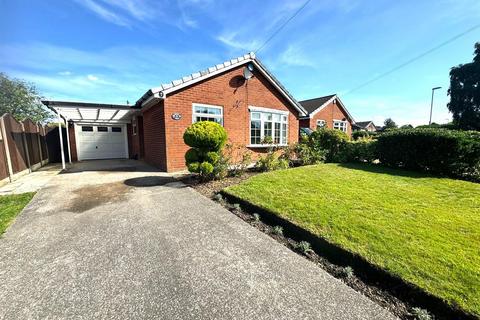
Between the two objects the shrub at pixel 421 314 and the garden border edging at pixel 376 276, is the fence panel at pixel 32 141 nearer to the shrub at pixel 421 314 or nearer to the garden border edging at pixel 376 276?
the garden border edging at pixel 376 276

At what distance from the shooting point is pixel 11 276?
256 cm

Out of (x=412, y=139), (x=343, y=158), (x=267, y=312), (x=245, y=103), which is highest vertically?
(x=245, y=103)

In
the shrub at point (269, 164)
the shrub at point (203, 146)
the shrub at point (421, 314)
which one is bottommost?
the shrub at point (421, 314)

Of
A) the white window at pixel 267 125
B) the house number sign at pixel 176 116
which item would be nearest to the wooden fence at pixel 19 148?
the house number sign at pixel 176 116

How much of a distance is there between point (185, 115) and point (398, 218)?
804 cm

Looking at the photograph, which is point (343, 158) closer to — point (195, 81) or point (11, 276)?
point (195, 81)

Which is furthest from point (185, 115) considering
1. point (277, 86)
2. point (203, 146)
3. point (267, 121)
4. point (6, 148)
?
point (6, 148)

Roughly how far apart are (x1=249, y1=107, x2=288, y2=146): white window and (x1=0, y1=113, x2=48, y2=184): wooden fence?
32.8ft

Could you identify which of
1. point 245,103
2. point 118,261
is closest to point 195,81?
point 245,103

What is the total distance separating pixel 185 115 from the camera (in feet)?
29.9

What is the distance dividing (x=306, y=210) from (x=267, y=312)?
2435 mm

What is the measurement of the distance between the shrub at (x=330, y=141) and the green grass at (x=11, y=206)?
34.6ft

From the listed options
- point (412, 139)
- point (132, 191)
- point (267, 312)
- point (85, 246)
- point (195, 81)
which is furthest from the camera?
point (195, 81)

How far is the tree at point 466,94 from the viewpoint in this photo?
26.3m
